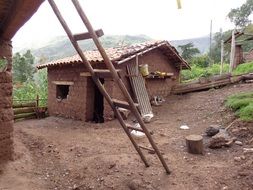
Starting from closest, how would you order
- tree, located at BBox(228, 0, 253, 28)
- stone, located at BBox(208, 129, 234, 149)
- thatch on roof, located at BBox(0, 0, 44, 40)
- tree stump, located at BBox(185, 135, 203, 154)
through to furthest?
thatch on roof, located at BBox(0, 0, 44, 40) < tree stump, located at BBox(185, 135, 203, 154) < stone, located at BBox(208, 129, 234, 149) < tree, located at BBox(228, 0, 253, 28)

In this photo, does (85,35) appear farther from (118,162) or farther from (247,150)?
(247,150)

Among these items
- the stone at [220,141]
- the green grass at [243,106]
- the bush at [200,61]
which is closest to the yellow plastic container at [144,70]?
the green grass at [243,106]

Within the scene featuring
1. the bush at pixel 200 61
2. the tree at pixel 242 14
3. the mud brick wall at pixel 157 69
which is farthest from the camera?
the tree at pixel 242 14

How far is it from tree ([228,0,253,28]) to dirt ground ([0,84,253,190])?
84.9 ft

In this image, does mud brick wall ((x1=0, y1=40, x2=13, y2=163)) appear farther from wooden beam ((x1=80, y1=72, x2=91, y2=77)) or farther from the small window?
the small window

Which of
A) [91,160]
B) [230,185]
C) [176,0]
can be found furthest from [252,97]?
[176,0]

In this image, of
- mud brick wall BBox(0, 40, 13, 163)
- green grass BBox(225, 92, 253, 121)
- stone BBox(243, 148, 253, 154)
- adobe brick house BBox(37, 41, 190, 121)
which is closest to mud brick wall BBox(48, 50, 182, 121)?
adobe brick house BBox(37, 41, 190, 121)

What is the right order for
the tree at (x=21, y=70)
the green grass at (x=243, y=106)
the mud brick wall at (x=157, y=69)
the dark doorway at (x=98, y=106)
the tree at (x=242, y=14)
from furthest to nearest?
the tree at (x=242, y=14)
the tree at (x=21, y=70)
the mud brick wall at (x=157, y=69)
the dark doorway at (x=98, y=106)
the green grass at (x=243, y=106)

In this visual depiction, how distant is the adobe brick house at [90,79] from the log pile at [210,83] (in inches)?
21.6

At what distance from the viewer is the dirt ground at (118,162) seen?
5.43 metres

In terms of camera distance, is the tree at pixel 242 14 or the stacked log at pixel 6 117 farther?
the tree at pixel 242 14

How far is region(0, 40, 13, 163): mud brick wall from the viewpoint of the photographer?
5.94m

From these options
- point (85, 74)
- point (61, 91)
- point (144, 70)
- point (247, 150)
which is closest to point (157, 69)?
point (144, 70)

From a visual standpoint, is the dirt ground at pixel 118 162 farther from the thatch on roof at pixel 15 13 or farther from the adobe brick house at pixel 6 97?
the thatch on roof at pixel 15 13
